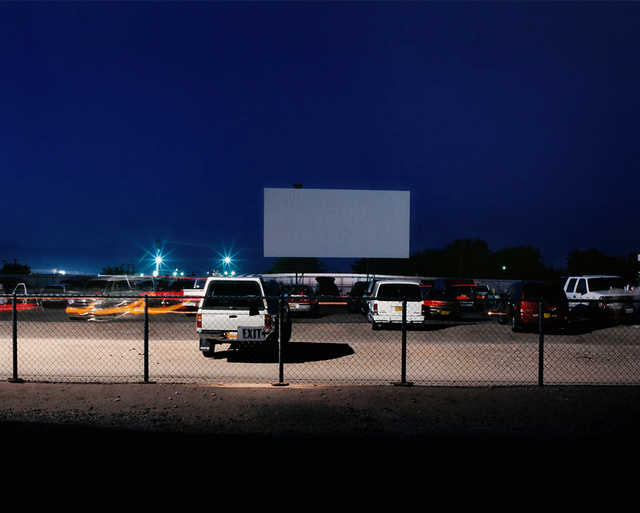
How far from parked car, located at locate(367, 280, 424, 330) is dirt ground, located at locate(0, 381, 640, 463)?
781 centimetres

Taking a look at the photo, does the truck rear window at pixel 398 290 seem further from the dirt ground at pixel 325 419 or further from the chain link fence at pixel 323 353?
the dirt ground at pixel 325 419

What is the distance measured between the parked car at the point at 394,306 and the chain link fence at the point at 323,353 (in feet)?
1.53

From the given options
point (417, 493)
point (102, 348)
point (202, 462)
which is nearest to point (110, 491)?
point (202, 462)

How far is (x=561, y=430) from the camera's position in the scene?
6.12 meters

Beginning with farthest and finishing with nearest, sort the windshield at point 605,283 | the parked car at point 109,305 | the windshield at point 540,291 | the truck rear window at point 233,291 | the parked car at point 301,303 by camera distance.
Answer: the parked car at point 301,303 < the windshield at point 605,283 < the parked car at point 109,305 < the windshield at point 540,291 < the truck rear window at point 233,291

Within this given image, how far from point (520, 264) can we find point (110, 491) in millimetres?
98459

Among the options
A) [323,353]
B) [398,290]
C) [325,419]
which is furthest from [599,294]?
[325,419]

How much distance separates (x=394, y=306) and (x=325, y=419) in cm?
1036

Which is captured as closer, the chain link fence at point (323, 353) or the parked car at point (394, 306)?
the chain link fence at point (323, 353)

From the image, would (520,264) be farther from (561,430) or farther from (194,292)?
(561,430)

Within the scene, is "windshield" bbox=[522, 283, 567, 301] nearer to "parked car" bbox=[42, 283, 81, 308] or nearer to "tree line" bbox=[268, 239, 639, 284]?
"parked car" bbox=[42, 283, 81, 308]

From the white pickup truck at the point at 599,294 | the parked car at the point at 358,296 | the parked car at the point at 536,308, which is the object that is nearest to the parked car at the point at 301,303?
the parked car at the point at 358,296

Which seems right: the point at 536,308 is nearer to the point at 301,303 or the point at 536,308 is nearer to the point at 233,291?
the point at 301,303

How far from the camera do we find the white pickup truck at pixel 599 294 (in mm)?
19125
